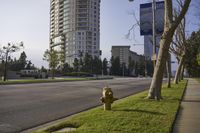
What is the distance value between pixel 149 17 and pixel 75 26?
102m

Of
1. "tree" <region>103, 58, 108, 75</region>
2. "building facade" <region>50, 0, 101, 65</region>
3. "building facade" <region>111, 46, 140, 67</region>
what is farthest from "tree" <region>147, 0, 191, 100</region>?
"building facade" <region>111, 46, 140, 67</region>

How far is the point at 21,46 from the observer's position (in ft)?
215

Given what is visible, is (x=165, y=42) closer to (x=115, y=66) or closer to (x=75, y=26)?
(x=75, y=26)

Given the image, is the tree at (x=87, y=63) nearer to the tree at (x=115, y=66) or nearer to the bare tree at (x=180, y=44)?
the tree at (x=115, y=66)

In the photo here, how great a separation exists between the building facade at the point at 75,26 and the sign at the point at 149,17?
69.9m

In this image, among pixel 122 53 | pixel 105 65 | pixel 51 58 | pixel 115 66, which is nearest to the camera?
pixel 51 58

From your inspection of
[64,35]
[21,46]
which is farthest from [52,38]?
[21,46]

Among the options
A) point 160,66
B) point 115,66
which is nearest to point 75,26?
point 115,66

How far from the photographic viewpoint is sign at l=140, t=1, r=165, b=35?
26.5 meters

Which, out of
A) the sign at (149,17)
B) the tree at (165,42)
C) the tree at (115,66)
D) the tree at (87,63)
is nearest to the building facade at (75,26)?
the tree at (87,63)

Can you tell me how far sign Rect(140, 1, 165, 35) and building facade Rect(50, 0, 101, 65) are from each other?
69.9 meters

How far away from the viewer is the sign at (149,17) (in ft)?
86.9

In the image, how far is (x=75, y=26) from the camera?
128875 millimetres

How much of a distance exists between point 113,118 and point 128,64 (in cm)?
15088
